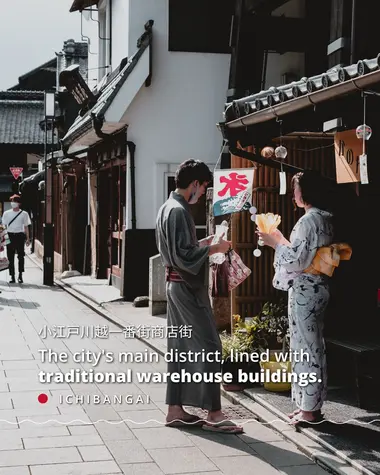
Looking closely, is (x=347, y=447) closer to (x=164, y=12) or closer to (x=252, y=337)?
(x=252, y=337)

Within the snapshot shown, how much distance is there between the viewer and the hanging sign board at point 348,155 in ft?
23.7

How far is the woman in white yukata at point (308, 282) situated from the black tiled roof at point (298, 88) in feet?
2.82

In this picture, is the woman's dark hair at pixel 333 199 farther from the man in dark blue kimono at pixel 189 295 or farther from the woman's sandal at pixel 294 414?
the woman's sandal at pixel 294 414

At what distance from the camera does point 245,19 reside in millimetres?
12883

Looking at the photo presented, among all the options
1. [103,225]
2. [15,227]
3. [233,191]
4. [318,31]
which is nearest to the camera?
[233,191]

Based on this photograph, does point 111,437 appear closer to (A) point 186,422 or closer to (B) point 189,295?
(A) point 186,422

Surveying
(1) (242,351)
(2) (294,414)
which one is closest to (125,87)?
(1) (242,351)

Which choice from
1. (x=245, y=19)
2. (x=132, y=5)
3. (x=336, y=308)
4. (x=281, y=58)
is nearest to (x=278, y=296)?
(x=336, y=308)

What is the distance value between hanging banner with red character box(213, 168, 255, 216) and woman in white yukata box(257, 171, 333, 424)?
1.71 m

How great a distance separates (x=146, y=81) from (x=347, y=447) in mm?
11906

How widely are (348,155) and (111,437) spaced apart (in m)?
3.50

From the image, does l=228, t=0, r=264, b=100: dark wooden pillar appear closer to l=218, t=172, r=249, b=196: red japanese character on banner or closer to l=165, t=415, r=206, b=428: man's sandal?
l=218, t=172, r=249, b=196: red japanese character on banner

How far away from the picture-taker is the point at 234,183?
880 centimetres

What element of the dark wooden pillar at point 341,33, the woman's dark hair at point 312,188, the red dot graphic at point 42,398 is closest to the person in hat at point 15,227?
the red dot graphic at point 42,398
